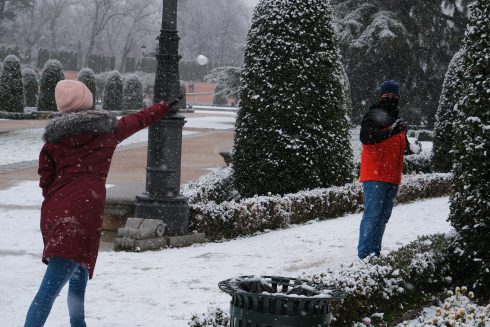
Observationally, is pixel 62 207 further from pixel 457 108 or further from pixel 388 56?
pixel 388 56

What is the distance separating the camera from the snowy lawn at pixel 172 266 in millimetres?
5215

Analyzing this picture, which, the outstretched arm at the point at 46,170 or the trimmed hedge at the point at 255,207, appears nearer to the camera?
the outstretched arm at the point at 46,170

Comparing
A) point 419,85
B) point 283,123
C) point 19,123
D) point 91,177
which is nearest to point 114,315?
point 91,177

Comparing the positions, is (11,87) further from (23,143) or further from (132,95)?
(23,143)

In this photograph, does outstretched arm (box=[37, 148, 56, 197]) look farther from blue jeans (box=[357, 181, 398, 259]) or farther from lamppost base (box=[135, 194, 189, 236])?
lamppost base (box=[135, 194, 189, 236])

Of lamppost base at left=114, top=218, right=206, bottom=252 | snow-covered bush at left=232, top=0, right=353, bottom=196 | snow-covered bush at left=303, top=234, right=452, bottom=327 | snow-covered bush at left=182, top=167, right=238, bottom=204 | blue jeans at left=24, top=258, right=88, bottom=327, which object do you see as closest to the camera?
blue jeans at left=24, top=258, right=88, bottom=327

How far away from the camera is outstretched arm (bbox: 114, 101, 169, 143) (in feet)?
13.6

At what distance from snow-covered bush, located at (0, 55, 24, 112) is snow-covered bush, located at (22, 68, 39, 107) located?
4688mm

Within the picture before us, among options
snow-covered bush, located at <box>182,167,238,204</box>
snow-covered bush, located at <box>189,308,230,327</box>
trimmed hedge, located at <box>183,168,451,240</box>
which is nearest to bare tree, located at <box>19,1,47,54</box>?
snow-covered bush, located at <box>182,167,238,204</box>

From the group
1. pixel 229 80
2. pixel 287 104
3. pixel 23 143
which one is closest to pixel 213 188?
pixel 287 104

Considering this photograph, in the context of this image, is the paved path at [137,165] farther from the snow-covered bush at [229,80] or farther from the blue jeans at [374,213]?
the snow-covered bush at [229,80]

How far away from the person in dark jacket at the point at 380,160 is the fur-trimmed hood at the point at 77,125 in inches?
113

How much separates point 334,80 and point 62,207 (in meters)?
6.63

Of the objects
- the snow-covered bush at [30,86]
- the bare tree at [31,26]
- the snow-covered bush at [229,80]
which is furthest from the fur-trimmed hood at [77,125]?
the bare tree at [31,26]
